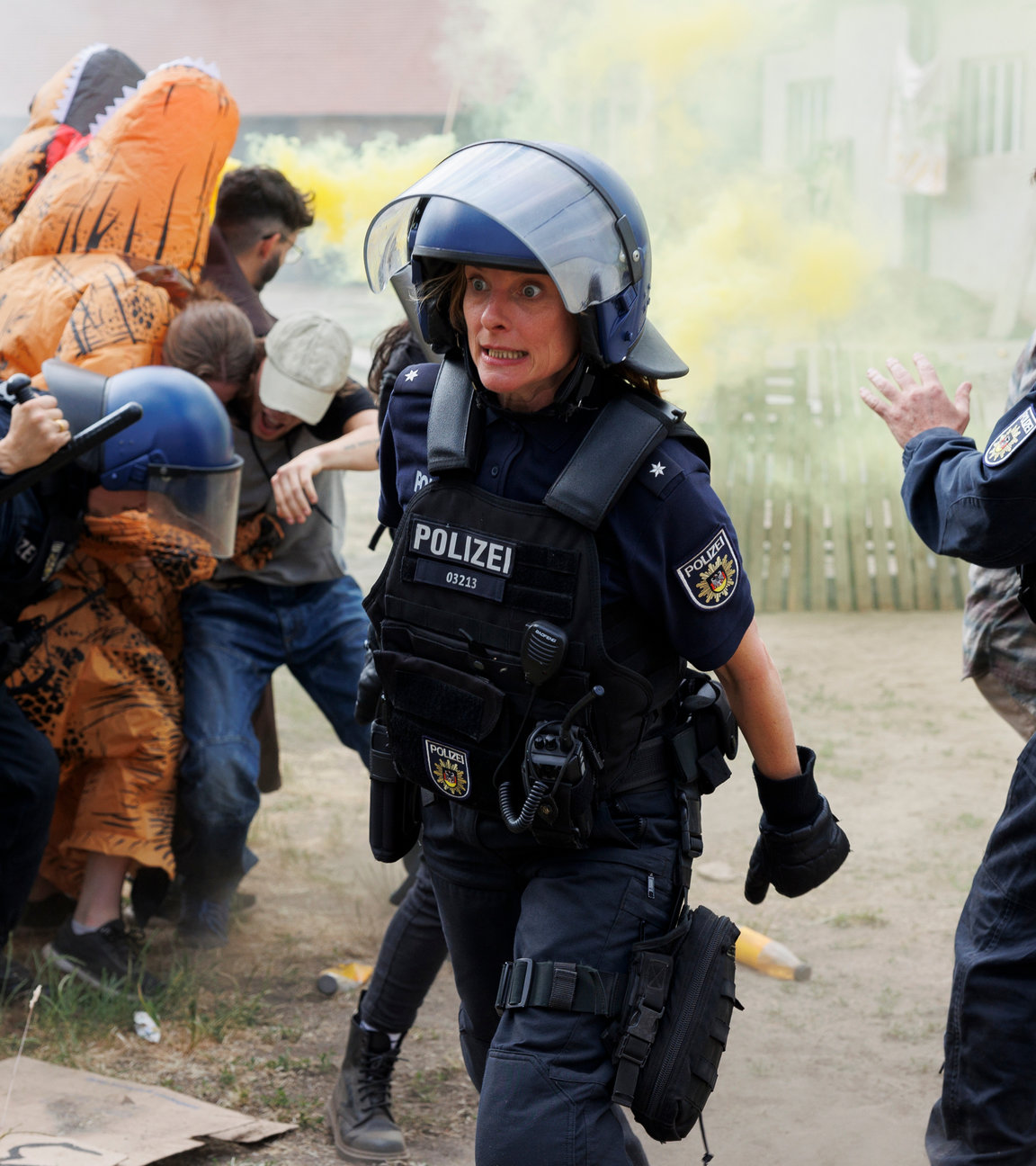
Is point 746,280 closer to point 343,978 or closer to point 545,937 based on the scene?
point 343,978

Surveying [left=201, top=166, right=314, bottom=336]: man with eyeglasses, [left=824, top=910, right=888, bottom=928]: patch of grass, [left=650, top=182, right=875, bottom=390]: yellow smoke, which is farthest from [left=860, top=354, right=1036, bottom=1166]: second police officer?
[left=650, top=182, right=875, bottom=390]: yellow smoke

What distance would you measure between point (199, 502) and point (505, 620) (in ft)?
5.70

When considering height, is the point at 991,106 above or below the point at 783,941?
above

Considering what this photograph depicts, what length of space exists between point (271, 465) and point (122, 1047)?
5.63 feet

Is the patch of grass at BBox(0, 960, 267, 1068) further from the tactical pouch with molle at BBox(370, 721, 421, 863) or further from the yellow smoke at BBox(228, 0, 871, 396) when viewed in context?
the yellow smoke at BBox(228, 0, 871, 396)

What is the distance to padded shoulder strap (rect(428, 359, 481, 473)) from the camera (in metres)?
2.15

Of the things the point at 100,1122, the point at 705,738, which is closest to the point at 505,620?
the point at 705,738

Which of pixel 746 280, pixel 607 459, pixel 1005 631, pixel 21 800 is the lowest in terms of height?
pixel 21 800

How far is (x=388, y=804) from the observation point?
2484mm

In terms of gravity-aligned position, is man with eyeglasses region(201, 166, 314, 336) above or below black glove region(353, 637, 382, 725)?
above

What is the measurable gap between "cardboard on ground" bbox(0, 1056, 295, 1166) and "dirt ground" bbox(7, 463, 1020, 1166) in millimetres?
70

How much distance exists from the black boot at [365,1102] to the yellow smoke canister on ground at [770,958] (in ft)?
4.39

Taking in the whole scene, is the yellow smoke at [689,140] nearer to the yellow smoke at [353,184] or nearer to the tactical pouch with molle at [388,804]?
the yellow smoke at [353,184]

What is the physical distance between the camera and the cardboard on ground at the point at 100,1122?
2.74 meters
